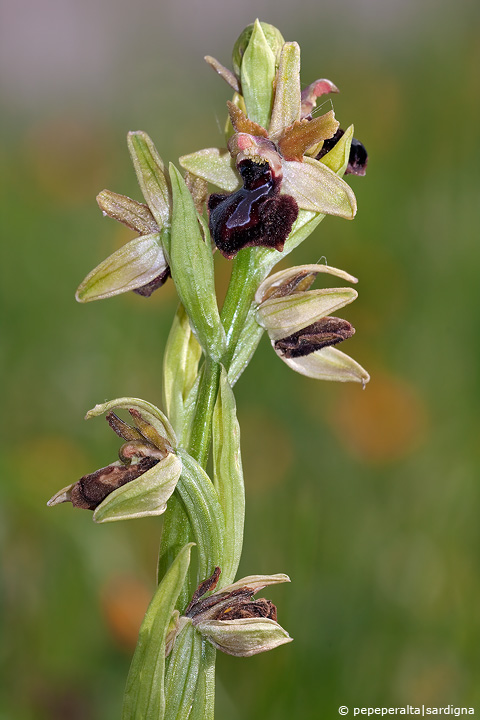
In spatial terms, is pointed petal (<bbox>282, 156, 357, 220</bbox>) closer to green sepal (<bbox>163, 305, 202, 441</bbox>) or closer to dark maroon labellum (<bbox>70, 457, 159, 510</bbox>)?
green sepal (<bbox>163, 305, 202, 441</bbox>)

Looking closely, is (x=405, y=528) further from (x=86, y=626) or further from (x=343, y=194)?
(x=343, y=194)

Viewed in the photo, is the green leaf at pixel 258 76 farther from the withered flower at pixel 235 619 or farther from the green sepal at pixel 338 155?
the withered flower at pixel 235 619

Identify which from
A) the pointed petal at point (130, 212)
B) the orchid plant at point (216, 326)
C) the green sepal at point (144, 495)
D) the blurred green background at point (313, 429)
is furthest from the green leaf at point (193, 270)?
the blurred green background at point (313, 429)

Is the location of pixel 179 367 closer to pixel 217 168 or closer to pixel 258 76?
pixel 217 168

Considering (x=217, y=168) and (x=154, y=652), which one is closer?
(x=154, y=652)

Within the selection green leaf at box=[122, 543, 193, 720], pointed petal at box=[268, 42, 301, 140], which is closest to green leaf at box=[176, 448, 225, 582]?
green leaf at box=[122, 543, 193, 720]

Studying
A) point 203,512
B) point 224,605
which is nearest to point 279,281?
Result: point 203,512
